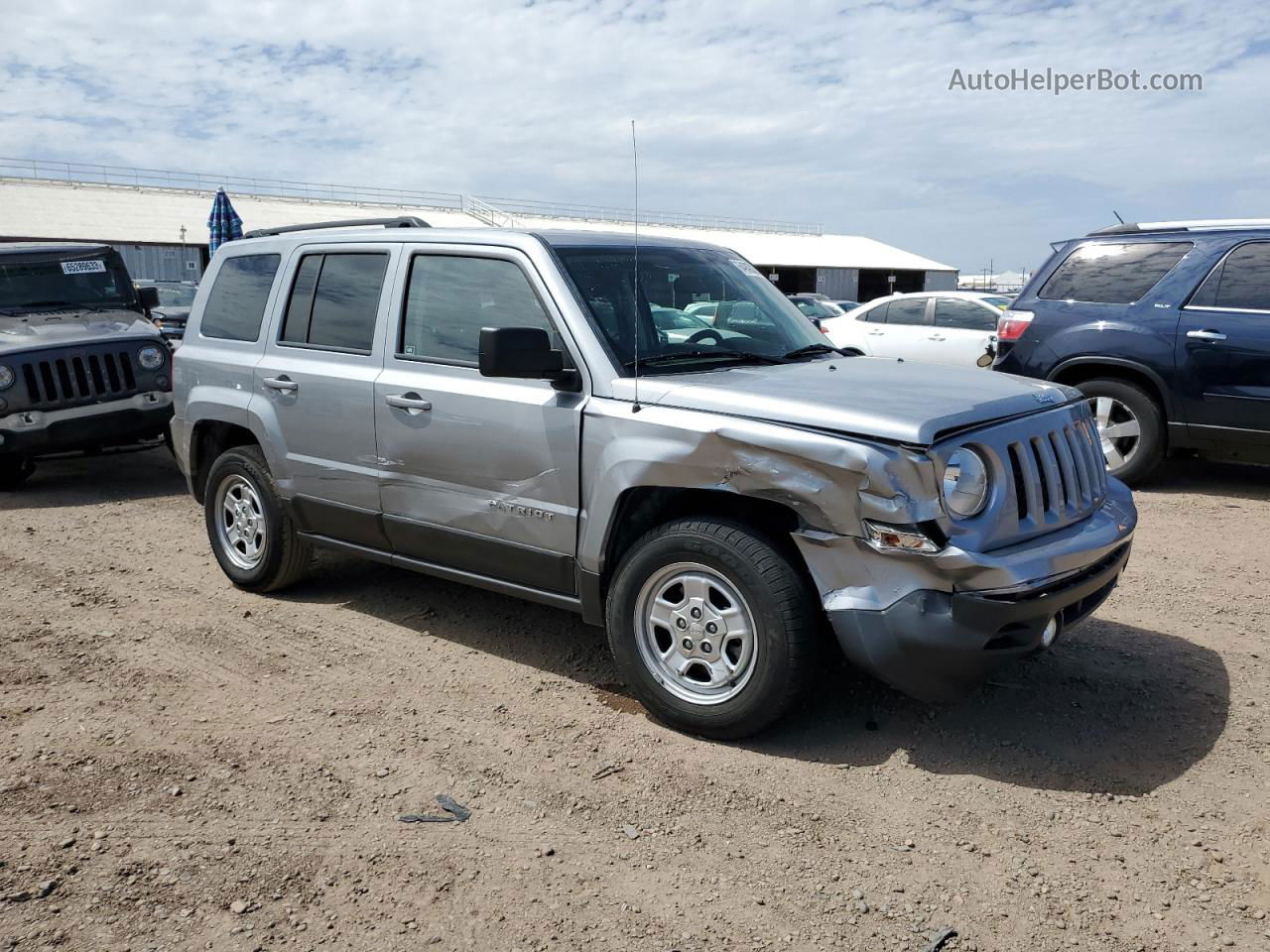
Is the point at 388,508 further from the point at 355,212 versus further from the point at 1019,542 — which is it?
the point at 355,212

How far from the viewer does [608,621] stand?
160 inches

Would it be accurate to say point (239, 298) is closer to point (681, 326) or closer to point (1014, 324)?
point (681, 326)

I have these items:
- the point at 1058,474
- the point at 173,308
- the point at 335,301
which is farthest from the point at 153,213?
the point at 1058,474

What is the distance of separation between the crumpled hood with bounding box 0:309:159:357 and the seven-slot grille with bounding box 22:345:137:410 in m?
0.14

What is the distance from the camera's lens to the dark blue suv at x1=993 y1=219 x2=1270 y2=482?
7523 mm

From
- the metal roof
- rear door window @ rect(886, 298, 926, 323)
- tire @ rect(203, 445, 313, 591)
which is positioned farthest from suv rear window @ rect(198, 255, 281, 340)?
the metal roof

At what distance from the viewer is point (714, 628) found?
381 centimetres

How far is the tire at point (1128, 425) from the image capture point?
7848 millimetres

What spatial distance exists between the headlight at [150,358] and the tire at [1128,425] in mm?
7816

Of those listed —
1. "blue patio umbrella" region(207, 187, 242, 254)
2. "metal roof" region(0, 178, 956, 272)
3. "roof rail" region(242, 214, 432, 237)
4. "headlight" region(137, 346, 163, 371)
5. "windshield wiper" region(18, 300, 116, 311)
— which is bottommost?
"headlight" region(137, 346, 163, 371)

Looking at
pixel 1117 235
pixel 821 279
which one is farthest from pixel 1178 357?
pixel 821 279

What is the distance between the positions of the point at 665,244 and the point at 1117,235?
493 cm

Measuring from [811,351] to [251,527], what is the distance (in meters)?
3.21

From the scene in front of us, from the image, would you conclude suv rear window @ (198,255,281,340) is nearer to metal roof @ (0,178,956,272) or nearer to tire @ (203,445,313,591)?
tire @ (203,445,313,591)
